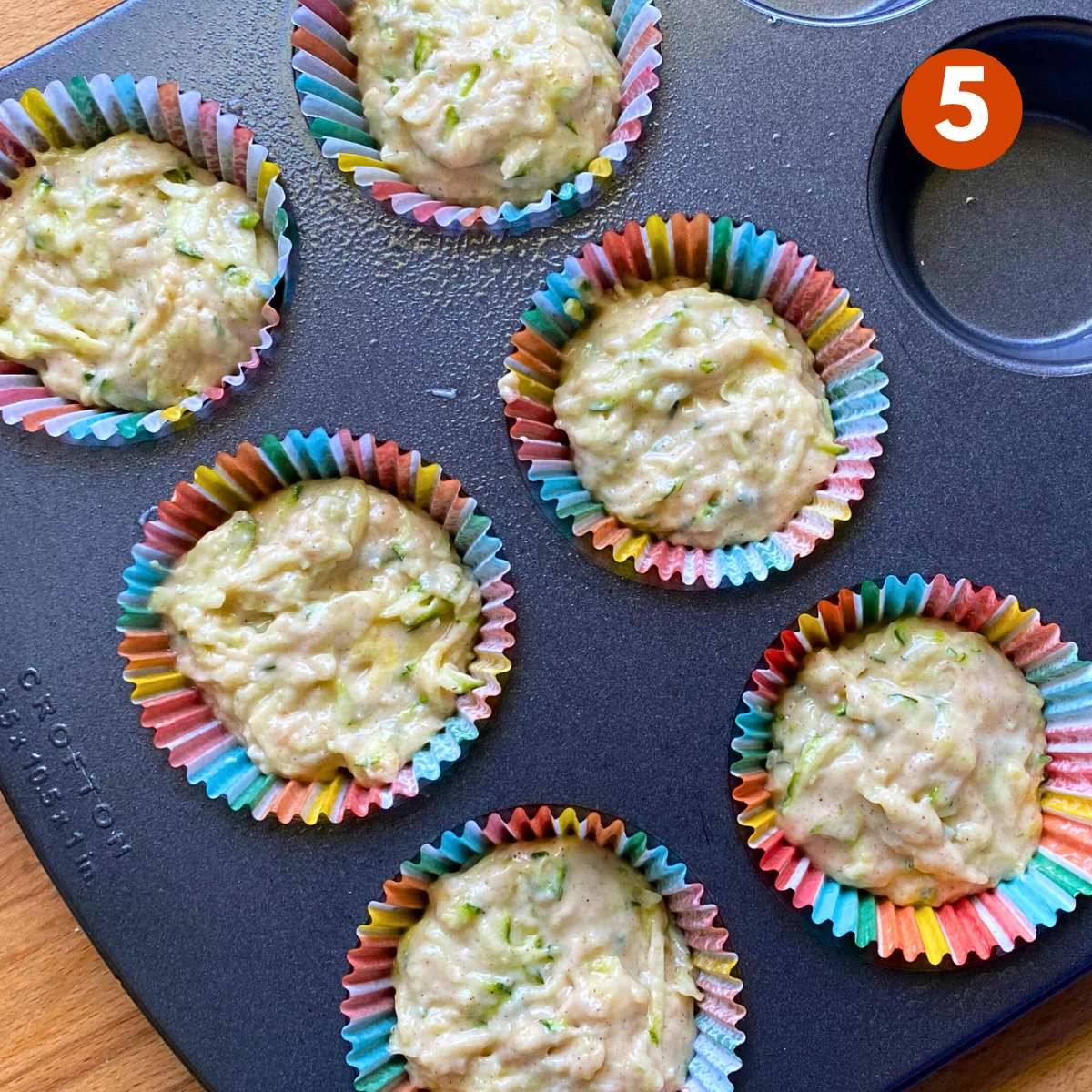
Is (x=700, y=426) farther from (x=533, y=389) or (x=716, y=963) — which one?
(x=716, y=963)

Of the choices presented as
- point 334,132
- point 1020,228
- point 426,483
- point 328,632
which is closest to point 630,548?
point 426,483

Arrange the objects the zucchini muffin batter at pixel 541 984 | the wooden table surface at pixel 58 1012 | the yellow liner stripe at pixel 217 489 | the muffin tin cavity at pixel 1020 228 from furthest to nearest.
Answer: the muffin tin cavity at pixel 1020 228 → the wooden table surface at pixel 58 1012 → the yellow liner stripe at pixel 217 489 → the zucchini muffin batter at pixel 541 984

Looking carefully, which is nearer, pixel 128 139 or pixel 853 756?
pixel 853 756

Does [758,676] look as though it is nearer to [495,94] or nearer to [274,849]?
[274,849]

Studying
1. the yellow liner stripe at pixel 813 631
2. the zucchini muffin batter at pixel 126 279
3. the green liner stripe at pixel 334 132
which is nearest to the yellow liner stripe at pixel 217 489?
the zucchini muffin batter at pixel 126 279

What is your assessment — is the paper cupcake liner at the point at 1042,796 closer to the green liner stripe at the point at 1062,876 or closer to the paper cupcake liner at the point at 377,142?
the green liner stripe at the point at 1062,876

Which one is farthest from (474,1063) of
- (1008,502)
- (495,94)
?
(495,94)
